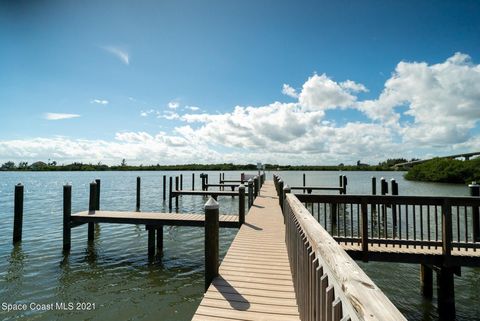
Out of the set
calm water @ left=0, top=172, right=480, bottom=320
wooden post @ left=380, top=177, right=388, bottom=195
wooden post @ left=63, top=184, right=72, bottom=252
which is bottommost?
calm water @ left=0, top=172, right=480, bottom=320

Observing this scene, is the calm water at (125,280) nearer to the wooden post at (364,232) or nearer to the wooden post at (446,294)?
the wooden post at (446,294)

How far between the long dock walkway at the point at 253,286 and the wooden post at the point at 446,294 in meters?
3.51

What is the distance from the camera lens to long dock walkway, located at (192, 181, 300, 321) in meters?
3.66

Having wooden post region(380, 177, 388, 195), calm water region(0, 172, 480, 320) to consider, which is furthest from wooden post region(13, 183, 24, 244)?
wooden post region(380, 177, 388, 195)

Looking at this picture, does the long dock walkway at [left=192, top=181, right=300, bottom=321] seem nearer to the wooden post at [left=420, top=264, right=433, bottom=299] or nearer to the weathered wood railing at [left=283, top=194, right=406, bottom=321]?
the weathered wood railing at [left=283, top=194, right=406, bottom=321]

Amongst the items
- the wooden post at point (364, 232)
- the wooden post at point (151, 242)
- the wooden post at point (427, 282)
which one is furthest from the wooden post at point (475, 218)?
the wooden post at point (151, 242)

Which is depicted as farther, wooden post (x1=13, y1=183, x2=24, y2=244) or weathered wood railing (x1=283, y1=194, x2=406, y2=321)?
wooden post (x1=13, y1=183, x2=24, y2=244)

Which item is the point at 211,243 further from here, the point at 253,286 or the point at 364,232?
the point at 364,232

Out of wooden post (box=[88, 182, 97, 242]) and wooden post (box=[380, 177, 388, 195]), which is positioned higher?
wooden post (box=[380, 177, 388, 195])

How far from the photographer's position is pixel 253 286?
14.6 ft

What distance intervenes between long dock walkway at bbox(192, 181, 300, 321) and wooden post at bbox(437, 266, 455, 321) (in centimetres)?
351

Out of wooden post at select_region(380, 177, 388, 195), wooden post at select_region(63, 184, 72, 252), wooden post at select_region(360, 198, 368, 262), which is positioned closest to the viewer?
wooden post at select_region(360, 198, 368, 262)

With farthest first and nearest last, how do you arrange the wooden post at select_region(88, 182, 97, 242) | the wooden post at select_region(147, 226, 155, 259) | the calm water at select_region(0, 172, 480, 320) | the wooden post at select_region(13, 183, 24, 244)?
1. the wooden post at select_region(88, 182, 97, 242)
2. the wooden post at select_region(13, 183, 24, 244)
3. the wooden post at select_region(147, 226, 155, 259)
4. the calm water at select_region(0, 172, 480, 320)

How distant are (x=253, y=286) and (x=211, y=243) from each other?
37.9 inches
